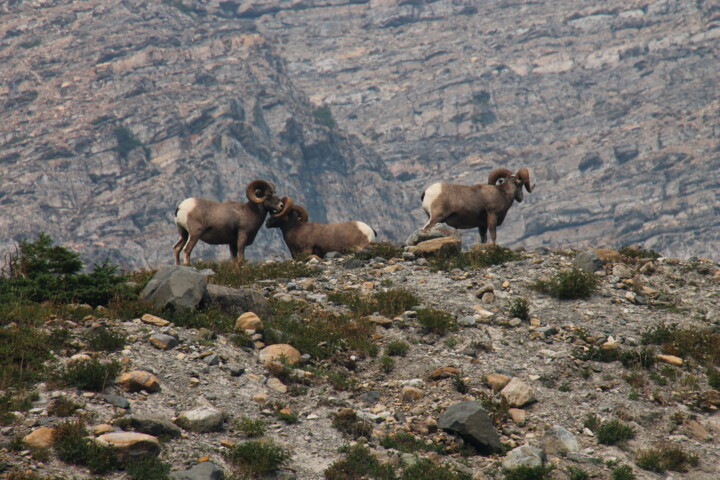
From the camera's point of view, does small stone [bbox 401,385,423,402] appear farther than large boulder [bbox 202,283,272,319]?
No

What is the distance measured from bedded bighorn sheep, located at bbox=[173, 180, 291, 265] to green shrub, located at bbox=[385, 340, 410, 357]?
8.47 metres

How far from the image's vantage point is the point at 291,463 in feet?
31.2

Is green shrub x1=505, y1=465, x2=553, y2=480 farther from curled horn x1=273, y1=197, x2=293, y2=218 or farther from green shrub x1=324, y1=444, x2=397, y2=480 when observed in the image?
curled horn x1=273, y1=197, x2=293, y2=218

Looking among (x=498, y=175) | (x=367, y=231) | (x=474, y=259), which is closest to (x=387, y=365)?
(x=474, y=259)

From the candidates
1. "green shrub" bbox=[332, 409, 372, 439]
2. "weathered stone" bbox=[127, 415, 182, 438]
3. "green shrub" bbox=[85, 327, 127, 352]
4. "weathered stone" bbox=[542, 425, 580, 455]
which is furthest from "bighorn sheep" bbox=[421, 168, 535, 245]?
"weathered stone" bbox=[127, 415, 182, 438]

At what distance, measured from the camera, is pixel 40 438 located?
8.60 meters

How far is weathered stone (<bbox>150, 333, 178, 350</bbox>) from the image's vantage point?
11.2 m

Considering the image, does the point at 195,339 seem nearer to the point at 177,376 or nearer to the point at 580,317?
the point at 177,376

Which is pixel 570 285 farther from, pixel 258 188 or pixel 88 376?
pixel 258 188

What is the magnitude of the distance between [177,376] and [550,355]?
6144 mm

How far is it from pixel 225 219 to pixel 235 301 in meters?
8.76

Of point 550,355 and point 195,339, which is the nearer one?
point 195,339

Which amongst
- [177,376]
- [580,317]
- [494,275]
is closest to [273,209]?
[494,275]

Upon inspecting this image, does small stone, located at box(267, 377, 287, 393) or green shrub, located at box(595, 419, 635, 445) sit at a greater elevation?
small stone, located at box(267, 377, 287, 393)
